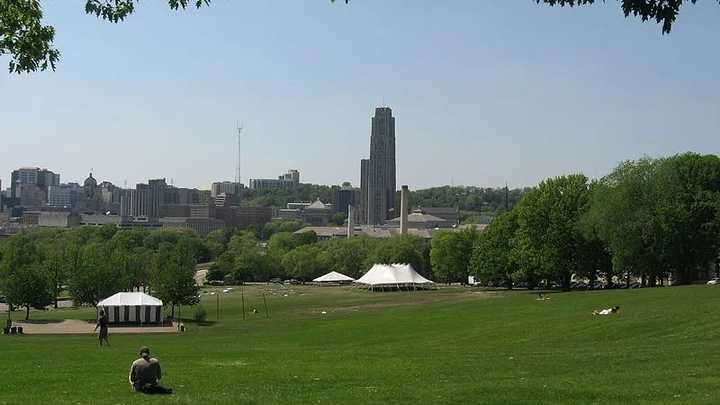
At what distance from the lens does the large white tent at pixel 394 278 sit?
338ft

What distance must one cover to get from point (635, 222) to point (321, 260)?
79.9 meters

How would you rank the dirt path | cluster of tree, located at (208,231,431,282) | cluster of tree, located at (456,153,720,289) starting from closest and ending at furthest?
the dirt path < cluster of tree, located at (456,153,720,289) < cluster of tree, located at (208,231,431,282)

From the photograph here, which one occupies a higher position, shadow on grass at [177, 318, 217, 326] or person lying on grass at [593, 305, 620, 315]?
person lying on grass at [593, 305, 620, 315]

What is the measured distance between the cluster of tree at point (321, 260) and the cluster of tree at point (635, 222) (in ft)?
163

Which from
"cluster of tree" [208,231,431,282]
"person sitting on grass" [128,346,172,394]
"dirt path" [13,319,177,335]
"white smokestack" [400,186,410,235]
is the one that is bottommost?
"dirt path" [13,319,177,335]

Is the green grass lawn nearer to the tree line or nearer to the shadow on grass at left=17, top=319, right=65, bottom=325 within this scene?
the tree line

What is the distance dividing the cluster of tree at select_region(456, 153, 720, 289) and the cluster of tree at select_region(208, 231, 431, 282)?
163 feet

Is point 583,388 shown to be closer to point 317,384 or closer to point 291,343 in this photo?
point 317,384

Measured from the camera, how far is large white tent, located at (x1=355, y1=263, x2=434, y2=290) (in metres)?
103

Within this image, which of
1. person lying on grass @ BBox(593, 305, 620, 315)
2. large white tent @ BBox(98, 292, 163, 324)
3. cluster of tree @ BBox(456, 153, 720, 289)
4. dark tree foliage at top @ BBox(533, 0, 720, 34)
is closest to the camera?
dark tree foliage at top @ BBox(533, 0, 720, 34)

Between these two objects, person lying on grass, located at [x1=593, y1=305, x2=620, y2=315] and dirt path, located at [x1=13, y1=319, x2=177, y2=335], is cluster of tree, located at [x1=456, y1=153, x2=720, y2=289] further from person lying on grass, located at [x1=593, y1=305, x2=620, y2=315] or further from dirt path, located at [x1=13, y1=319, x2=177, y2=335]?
dirt path, located at [x1=13, y1=319, x2=177, y2=335]

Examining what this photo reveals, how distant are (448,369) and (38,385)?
31.1 ft

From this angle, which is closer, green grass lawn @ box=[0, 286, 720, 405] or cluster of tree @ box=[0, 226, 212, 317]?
green grass lawn @ box=[0, 286, 720, 405]

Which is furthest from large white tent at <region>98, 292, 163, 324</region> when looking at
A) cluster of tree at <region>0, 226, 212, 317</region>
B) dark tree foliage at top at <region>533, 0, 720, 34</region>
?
dark tree foliage at top at <region>533, 0, 720, 34</region>
